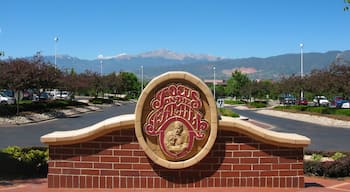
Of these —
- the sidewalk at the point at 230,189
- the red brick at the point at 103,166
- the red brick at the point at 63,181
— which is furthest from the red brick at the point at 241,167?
the red brick at the point at 63,181

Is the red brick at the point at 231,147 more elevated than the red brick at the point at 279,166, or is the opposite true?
the red brick at the point at 231,147

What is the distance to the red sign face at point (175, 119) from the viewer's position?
24.7 feet

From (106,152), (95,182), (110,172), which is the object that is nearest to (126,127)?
(106,152)

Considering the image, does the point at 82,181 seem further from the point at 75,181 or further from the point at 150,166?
the point at 150,166

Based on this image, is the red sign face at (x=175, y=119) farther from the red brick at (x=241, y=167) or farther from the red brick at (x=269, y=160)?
the red brick at (x=269, y=160)

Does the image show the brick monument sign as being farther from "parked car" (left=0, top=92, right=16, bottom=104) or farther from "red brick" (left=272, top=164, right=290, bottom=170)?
"parked car" (left=0, top=92, right=16, bottom=104)

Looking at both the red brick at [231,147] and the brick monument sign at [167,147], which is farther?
the red brick at [231,147]

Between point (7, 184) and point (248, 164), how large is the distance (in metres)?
4.48

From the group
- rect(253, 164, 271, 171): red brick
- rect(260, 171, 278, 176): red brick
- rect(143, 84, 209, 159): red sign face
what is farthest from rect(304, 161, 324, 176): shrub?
rect(143, 84, 209, 159): red sign face

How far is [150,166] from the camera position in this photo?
755 cm

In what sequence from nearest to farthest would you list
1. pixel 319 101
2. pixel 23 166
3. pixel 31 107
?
pixel 23 166
pixel 31 107
pixel 319 101

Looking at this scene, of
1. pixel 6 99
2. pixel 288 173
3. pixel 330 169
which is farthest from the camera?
pixel 6 99

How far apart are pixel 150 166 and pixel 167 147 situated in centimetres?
44

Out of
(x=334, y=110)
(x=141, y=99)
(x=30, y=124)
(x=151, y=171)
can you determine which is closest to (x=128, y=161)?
(x=151, y=171)
